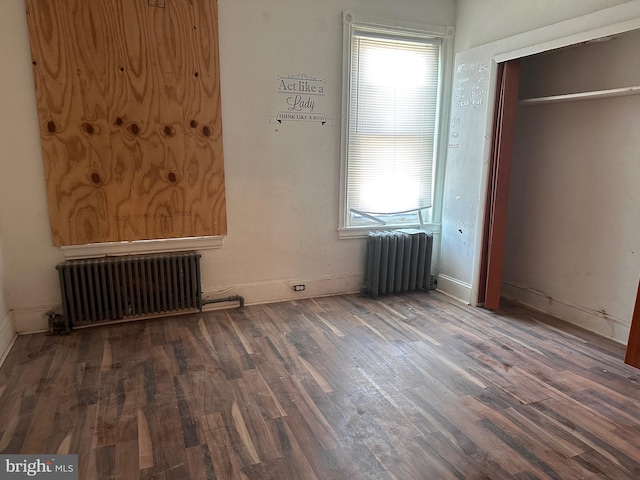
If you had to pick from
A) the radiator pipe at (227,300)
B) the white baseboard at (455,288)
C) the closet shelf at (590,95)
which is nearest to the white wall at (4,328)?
the radiator pipe at (227,300)

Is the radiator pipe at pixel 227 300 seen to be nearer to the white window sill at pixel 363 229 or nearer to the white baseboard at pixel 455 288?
the white window sill at pixel 363 229

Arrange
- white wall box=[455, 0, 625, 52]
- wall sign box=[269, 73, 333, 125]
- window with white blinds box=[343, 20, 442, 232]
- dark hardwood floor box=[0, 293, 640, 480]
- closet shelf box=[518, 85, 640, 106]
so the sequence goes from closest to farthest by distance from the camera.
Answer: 1. dark hardwood floor box=[0, 293, 640, 480]
2. closet shelf box=[518, 85, 640, 106]
3. white wall box=[455, 0, 625, 52]
4. wall sign box=[269, 73, 333, 125]
5. window with white blinds box=[343, 20, 442, 232]

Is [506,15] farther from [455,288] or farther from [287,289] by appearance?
[287,289]

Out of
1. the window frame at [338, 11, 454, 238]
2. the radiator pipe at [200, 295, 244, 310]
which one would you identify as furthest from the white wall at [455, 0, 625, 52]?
the radiator pipe at [200, 295, 244, 310]

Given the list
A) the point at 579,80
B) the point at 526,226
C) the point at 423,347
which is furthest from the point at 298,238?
the point at 579,80

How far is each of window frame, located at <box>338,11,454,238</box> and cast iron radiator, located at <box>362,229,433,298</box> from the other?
187mm

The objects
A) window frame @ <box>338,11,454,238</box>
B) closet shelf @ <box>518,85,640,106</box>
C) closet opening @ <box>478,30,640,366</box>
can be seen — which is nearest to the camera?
closet shelf @ <box>518,85,640,106</box>

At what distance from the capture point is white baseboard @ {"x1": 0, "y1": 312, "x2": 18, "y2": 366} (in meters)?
2.99

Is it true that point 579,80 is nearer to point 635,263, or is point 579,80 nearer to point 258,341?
point 635,263

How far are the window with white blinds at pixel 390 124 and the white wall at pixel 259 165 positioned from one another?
0.18 metres

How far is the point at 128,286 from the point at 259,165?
150 centimetres

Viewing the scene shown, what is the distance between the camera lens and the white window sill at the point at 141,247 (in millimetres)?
3453

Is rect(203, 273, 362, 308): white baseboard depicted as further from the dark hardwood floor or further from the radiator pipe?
Answer: the dark hardwood floor

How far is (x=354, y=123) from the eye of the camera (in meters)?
4.11
